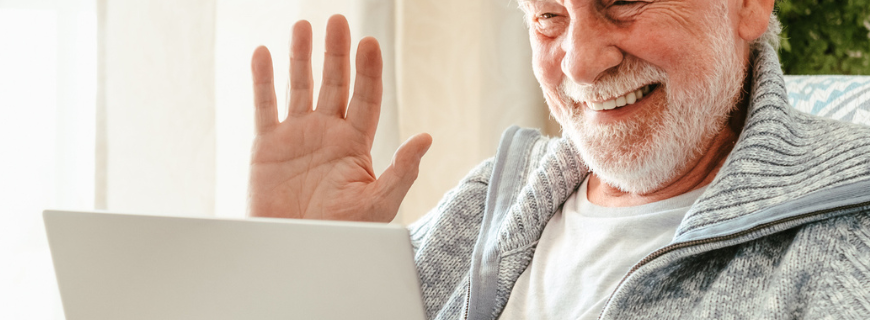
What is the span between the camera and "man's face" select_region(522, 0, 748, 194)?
938 millimetres

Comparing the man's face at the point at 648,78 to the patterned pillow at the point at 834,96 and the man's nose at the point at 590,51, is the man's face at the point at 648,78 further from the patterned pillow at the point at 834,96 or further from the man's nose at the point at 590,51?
the patterned pillow at the point at 834,96

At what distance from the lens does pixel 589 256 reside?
0.97 metres

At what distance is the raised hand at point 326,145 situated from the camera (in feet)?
3.43

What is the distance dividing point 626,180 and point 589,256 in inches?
4.8

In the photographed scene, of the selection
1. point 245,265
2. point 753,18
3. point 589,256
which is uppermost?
point 753,18

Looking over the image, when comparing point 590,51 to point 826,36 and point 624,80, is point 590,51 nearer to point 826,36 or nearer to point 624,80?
point 624,80

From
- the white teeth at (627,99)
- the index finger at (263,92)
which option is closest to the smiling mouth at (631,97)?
the white teeth at (627,99)

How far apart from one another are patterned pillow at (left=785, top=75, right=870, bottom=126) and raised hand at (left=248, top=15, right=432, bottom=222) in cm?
62

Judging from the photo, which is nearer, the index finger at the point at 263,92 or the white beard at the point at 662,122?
the white beard at the point at 662,122

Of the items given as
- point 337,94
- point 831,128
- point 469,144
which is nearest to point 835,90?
point 831,128

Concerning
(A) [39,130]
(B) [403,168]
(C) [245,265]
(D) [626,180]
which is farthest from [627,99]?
(A) [39,130]

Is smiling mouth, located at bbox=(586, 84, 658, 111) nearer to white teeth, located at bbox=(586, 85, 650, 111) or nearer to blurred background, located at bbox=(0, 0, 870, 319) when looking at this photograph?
white teeth, located at bbox=(586, 85, 650, 111)

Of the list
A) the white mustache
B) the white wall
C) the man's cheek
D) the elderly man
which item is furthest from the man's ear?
the white wall

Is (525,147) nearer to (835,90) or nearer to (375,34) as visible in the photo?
(835,90)
